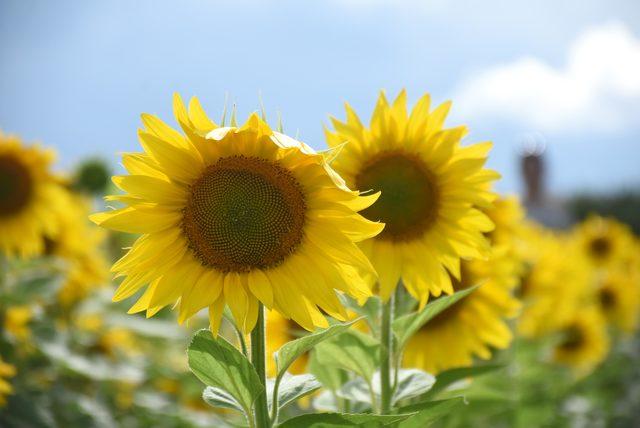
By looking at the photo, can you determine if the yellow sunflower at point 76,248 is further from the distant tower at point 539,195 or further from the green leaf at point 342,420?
the distant tower at point 539,195

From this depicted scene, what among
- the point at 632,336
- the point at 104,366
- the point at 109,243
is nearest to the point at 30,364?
the point at 104,366

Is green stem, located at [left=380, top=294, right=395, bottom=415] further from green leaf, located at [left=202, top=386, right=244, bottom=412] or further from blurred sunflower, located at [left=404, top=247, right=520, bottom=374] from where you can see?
blurred sunflower, located at [left=404, top=247, right=520, bottom=374]

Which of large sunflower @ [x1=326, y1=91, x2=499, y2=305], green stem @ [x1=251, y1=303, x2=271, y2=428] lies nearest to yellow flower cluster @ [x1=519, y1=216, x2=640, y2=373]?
large sunflower @ [x1=326, y1=91, x2=499, y2=305]

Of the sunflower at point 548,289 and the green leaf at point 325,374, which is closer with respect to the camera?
Answer: the green leaf at point 325,374

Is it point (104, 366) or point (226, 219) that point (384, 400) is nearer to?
point (226, 219)

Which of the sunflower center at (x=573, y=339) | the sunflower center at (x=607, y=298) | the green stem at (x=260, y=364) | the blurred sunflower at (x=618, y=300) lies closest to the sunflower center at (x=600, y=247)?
the blurred sunflower at (x=618, y=300)

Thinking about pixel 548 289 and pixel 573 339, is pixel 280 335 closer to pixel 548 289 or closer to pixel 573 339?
pixel 548 289
